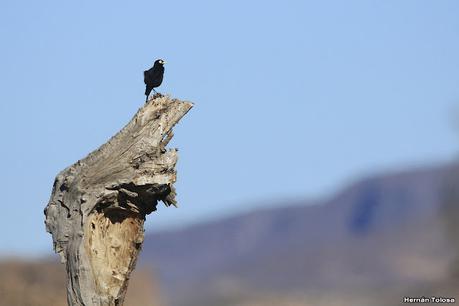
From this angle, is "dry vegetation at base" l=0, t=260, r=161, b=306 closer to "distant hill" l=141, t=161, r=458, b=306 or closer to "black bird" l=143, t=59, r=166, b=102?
"distant hill" l=141, t=161, r=458, b=306

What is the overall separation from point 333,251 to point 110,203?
122 metres

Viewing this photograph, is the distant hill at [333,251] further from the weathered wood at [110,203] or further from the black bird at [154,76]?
the weathered wood at [110,203]

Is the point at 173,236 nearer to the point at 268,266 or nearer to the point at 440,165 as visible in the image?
the point at 440,165

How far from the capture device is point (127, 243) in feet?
48.3

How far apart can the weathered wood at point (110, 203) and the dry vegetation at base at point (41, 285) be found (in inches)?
641

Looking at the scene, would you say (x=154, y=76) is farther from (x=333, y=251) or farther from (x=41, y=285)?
(x=333, y=251)

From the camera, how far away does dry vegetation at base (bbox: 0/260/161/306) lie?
32.4m

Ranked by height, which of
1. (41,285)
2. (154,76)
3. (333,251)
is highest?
(333,251)

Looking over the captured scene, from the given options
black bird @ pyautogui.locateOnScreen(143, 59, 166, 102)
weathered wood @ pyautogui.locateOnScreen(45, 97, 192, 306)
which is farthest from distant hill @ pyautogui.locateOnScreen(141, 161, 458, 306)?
weathered wood @ pyautogui.locateOnScreen(45, 97, 192, 306)

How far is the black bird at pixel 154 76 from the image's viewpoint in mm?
19875

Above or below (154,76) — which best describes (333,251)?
above

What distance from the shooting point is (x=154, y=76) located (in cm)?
1994

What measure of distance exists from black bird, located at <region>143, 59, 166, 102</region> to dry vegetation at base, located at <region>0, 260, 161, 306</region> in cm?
1159

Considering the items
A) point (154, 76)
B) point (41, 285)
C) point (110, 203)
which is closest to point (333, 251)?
point (41, 285)
